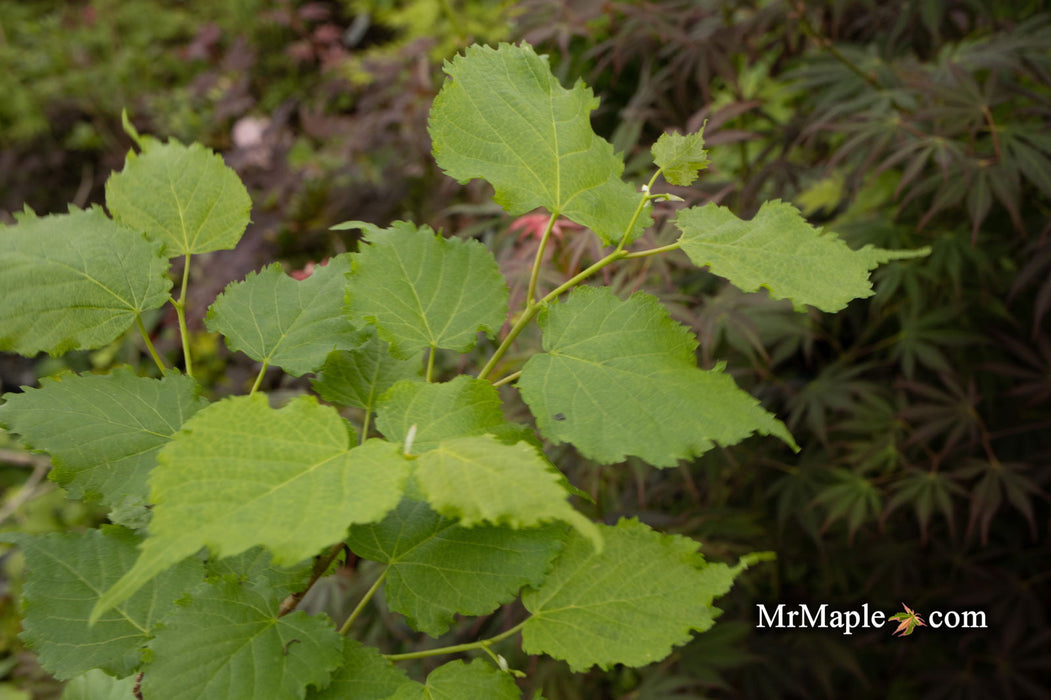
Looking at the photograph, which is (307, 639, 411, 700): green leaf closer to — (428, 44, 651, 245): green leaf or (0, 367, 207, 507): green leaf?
(0, 367, 207, 507): green leaf

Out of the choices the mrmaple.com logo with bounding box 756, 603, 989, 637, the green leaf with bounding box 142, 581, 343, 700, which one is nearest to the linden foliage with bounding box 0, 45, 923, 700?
the green leaf with bounding box 142, 581, 343, 700

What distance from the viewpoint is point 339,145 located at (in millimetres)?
3182

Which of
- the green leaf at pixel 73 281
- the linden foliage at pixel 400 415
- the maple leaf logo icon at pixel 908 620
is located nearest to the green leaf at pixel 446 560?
the linden foliage at pixel 400 415

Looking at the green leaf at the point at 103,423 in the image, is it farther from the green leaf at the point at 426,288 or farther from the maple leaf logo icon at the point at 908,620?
the maple leaf logo icon at the point at 908,620

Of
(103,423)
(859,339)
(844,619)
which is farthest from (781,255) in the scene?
(844,619)

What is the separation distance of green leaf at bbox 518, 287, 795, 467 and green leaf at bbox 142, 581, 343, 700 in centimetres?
19

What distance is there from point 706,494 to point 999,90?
0.92 m

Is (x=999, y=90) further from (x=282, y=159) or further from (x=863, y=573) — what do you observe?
(x=282, y=159)

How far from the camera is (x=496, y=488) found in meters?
0.37

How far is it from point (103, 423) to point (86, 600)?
122 millimetres

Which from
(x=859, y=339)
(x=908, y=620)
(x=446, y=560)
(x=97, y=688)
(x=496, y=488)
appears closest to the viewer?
(x=496, y=488)

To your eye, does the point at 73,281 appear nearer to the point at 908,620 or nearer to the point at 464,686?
the point at 464,686

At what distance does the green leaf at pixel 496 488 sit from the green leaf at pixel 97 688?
36cm

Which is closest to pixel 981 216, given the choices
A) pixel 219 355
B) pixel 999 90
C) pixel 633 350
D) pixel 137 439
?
pixel 999 90
